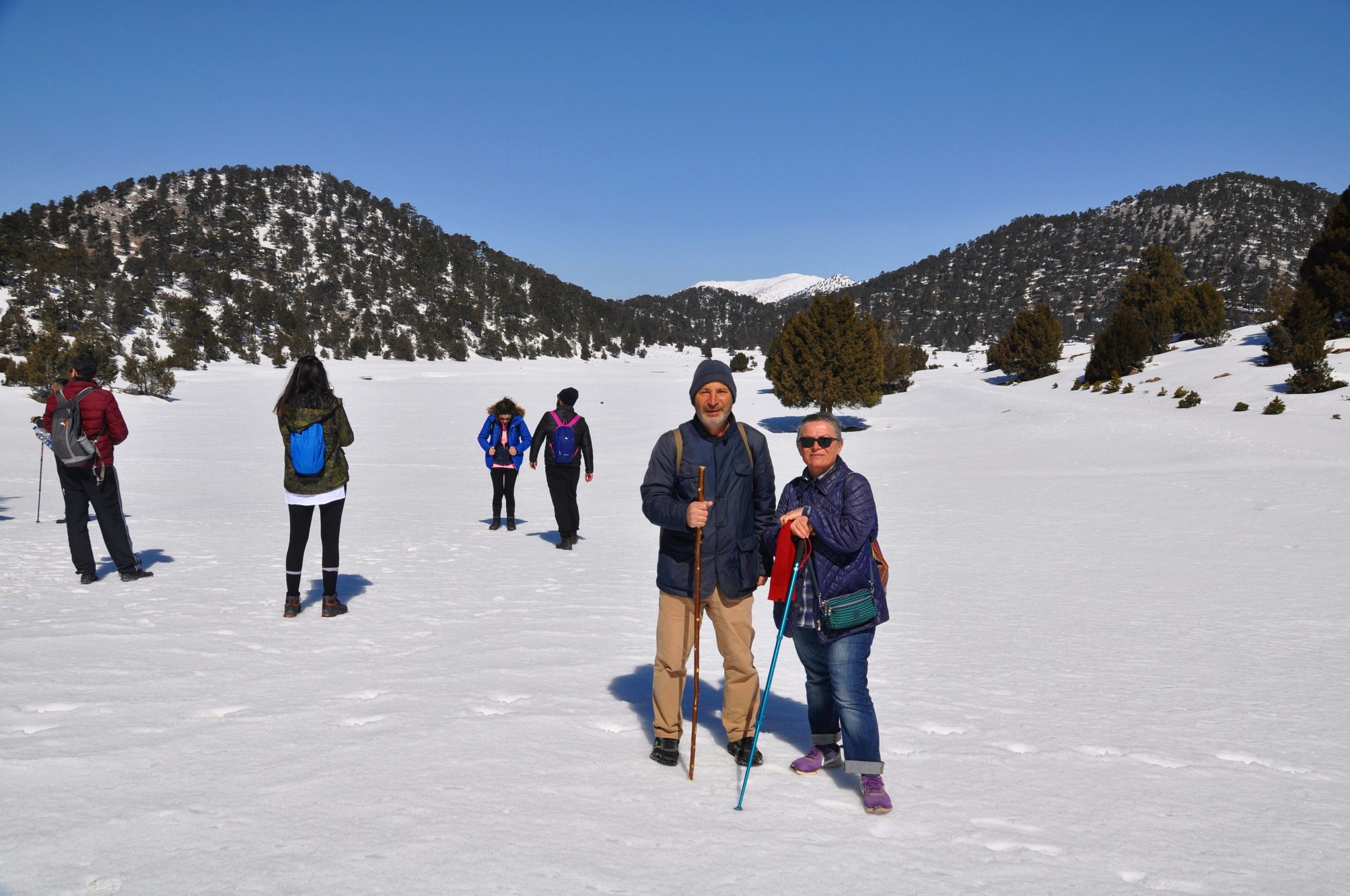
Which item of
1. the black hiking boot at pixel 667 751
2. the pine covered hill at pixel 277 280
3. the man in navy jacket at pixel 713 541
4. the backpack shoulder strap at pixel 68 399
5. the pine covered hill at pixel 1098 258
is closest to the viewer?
the man in navy jacket at pixel 713 541

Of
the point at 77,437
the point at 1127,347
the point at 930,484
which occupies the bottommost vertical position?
the point at 930,484

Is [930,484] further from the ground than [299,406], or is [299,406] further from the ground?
[299,406]

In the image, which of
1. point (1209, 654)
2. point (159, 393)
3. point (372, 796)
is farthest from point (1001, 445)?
point (159, 393)

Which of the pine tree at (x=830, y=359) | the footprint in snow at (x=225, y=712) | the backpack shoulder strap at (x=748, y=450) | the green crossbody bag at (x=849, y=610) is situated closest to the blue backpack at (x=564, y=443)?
the footprint in snow at (x=225, y=712)

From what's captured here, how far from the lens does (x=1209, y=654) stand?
5727mm

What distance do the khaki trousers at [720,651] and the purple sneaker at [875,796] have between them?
674 mm

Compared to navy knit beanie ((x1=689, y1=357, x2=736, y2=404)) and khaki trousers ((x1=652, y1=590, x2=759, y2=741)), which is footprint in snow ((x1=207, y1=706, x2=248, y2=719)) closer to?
khaki trousers ((x1=652, y1=590, x2=759, y2=741))

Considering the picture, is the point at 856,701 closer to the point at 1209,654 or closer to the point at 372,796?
the point at 372,796

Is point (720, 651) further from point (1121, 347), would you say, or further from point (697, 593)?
point (1121, 347)

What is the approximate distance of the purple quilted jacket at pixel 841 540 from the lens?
3.30 metres

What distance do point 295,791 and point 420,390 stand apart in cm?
4456

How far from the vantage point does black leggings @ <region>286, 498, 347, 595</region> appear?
244 inches

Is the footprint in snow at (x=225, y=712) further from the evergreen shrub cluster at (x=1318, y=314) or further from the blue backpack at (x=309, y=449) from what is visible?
the evergreen shrub cluster at (x=1318, y=314)

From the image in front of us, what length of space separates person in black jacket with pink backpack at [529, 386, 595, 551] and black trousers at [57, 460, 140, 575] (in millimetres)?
4328
